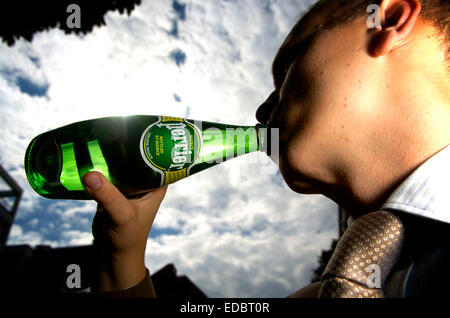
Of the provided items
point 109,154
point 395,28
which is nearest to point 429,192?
point 395,28

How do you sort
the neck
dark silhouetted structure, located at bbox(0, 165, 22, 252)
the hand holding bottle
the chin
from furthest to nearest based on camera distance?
dark silhouetted structure, located at bbox(0, 165, 22, 252)
the hand holding bottle
the chin
the neck

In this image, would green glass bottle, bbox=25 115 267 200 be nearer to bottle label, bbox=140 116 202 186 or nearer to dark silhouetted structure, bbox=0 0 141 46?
bottle label, bbox=140 116 202 186

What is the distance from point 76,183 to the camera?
4.64ft

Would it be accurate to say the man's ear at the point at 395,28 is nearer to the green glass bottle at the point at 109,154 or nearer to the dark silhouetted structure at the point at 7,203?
the green glass bottle at the point at 109,154

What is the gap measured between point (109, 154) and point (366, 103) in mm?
1218

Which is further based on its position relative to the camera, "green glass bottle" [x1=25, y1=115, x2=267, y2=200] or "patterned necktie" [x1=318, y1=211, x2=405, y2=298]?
"green glass bottle" [x1=25, y1=115, x2=267, y2=200]

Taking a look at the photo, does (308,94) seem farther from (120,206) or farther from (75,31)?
(75,31)

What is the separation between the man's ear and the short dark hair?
2.5 inches

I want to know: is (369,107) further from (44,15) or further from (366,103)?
(44,15)

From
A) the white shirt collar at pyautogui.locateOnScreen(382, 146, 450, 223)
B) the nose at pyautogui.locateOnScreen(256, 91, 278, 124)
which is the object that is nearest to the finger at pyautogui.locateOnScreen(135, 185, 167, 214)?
the nose at pyautogui.locateOnScreen(256, 91, 278, 124)

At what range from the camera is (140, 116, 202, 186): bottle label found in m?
1.36

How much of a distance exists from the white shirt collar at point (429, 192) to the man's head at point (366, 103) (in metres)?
0.09

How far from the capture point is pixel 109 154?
1.43 m

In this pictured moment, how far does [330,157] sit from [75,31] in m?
4.96
